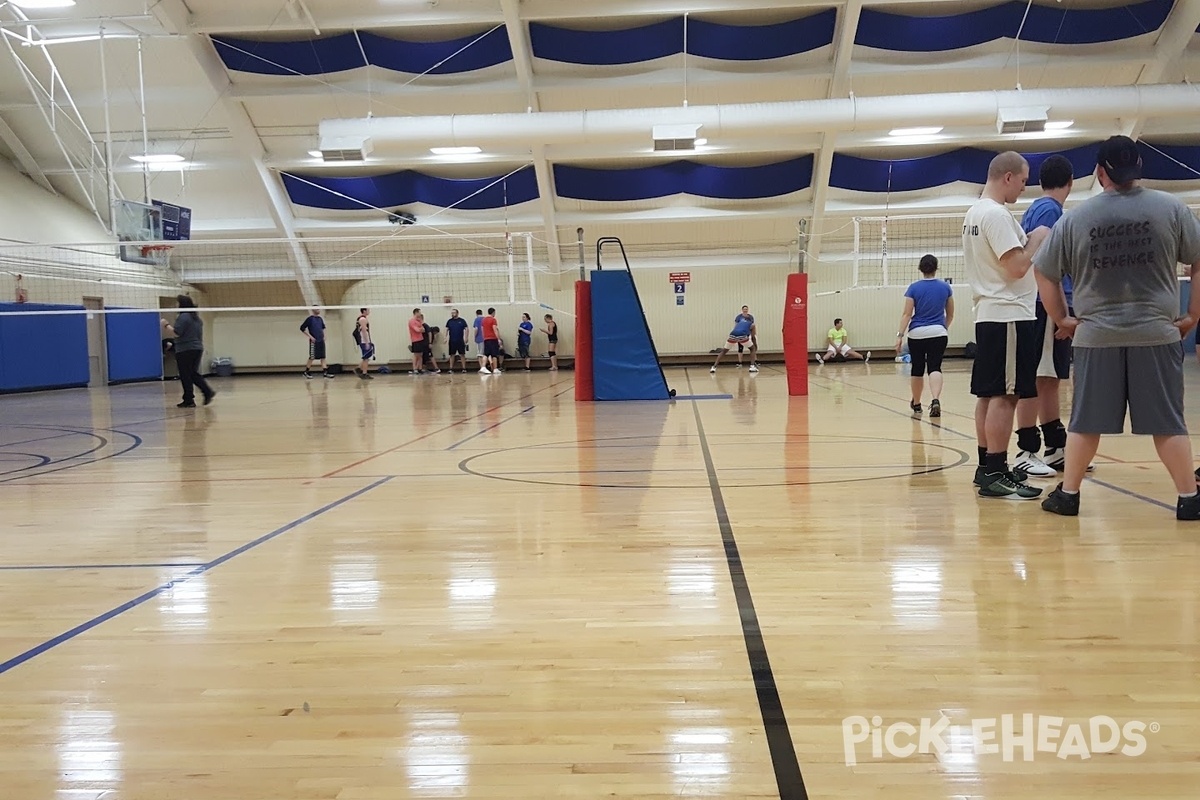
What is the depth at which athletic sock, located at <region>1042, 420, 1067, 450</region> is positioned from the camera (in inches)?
179

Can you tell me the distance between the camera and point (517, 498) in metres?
4.14

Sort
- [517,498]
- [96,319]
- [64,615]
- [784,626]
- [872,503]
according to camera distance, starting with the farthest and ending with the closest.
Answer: [96,319] → [517,498] → [872,503] → [64,615] → [784,626]

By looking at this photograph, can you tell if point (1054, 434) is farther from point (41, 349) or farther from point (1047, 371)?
point (41, 349)

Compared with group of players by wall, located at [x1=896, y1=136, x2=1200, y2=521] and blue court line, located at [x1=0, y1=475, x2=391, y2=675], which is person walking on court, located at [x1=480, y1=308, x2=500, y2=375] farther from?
group of players by wall, located at [x1=896, y1=136, x2=1200, y2=521]

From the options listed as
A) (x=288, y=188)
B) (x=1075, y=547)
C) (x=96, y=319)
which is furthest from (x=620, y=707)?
(x=96, y=319)

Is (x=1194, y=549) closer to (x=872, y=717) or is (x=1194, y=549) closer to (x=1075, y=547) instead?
(x=1075, y=547)

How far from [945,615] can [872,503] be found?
1.57 m

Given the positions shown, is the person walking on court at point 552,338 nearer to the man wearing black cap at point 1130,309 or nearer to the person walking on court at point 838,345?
the person walking on court at point 838,345

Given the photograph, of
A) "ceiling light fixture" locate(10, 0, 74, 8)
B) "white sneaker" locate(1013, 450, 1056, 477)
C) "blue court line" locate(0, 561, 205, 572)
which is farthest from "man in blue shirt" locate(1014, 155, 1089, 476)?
"ceiling light fixture" locate(10, 0, 74, 8)

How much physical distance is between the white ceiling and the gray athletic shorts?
38.4 feet

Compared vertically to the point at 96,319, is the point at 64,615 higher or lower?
lower

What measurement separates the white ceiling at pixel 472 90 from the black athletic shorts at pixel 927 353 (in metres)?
7.97

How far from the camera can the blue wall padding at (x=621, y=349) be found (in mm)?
9711

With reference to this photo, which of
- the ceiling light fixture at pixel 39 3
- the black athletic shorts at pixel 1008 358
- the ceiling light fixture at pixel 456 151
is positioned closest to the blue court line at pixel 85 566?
the black athletic shorts at pixel 1008 358
